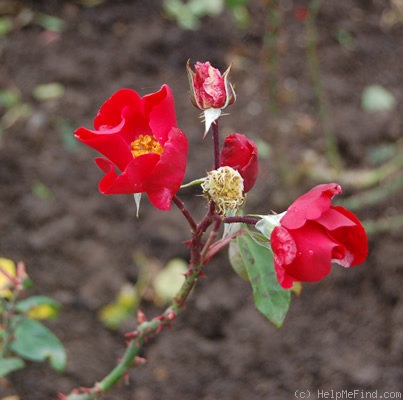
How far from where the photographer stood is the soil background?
1.66 metres

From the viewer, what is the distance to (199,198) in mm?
1993

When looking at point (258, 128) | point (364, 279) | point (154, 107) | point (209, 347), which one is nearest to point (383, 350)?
point (364, 279)

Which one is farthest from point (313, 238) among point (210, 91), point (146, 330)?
point (146, 330)

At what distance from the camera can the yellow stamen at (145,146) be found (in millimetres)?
797

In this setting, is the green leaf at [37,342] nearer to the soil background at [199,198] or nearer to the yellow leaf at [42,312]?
the yellow leaf at [42,312]

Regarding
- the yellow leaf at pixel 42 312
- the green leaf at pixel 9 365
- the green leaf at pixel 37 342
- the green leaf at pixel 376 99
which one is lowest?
the yellow leaf at pixel 42 312

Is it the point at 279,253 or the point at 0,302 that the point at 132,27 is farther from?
the point at 279,253

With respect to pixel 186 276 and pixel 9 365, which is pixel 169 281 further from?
pixel 186 276

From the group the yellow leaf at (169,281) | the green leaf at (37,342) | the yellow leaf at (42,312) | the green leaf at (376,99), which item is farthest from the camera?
the green leaf at (376,99)

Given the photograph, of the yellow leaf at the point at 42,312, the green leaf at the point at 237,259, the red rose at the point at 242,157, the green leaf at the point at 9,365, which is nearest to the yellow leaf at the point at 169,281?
the yellow leaf at the point at 42,312

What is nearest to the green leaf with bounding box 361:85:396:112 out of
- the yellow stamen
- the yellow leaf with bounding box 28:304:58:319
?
the yellow leaf with bounding box 28:304:58:319

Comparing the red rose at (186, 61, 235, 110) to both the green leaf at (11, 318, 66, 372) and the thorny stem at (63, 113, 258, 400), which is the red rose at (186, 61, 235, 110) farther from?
the green leaf at (11, 318, 66, 372)

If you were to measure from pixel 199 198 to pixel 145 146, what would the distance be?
Answer: 1.19 meters

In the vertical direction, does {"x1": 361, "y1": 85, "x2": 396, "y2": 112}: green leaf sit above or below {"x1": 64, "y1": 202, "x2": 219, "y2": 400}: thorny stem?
below
